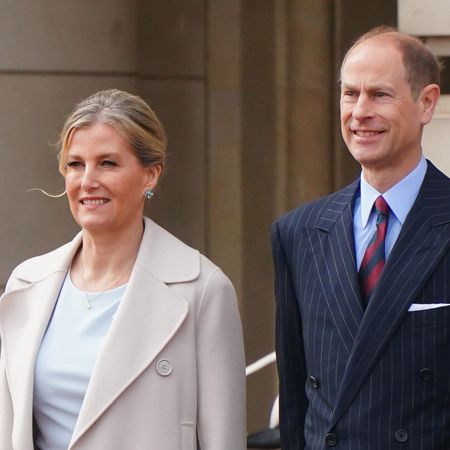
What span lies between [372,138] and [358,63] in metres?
0.23

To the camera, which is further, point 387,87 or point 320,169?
point 320,169

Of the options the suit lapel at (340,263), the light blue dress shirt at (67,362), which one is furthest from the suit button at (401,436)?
the light blue dress shirt at (67,362)

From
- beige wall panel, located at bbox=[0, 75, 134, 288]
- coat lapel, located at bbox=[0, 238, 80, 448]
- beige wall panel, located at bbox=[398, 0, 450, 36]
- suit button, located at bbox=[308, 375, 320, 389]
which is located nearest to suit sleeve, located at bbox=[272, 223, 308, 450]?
suit button, located at bbox=[308, 375, 320, 389]

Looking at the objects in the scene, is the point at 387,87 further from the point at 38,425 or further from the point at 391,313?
the point at 38,425

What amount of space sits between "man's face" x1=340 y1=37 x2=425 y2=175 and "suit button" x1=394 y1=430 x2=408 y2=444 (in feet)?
2.53

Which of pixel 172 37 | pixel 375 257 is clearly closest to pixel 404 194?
pixel 375 257

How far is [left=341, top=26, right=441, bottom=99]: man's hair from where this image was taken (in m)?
4.01

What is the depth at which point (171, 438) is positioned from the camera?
416cm

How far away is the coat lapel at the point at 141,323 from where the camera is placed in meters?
4.12

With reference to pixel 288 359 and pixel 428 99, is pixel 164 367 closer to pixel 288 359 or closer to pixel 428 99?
pixel 288 359

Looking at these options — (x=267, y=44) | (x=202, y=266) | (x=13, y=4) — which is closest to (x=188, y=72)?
(x=267, y=44)

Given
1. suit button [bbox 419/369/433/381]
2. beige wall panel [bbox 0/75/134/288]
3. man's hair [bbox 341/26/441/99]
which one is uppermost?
→ beige wall panel [bbox 0/75/134/288]

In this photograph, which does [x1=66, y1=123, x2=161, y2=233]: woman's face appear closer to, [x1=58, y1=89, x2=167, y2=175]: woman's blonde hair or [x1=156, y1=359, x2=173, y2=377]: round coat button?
[x1=58, y1=89, x2=167, y2=175]: woman's blonde hair

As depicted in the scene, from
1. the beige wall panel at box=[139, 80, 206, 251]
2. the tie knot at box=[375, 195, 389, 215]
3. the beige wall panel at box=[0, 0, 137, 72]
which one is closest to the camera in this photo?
the tie knot at box=[375, 195, 389, 215]
